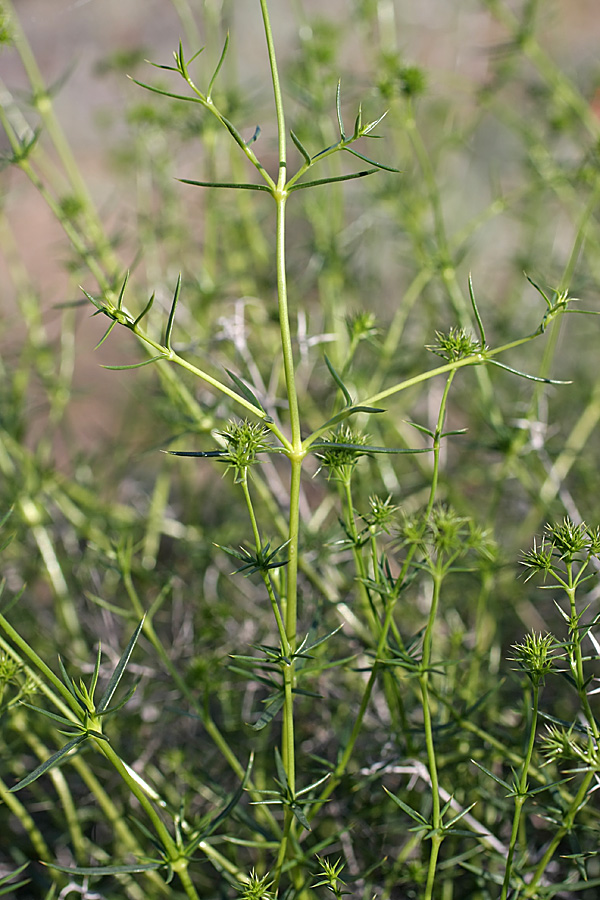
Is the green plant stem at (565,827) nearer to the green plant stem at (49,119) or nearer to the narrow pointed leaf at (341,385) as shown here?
the narrow pointed leaf at (341,385)

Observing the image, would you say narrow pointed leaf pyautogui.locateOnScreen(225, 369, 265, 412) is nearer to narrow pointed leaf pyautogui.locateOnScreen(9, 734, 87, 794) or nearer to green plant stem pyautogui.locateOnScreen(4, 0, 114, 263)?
narrow pointed leaf pyautogui.locateOnScreen(9, 734, 87, 794)

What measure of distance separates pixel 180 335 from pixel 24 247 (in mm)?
1872

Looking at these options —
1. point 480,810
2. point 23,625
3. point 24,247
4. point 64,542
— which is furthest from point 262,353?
point 24,247

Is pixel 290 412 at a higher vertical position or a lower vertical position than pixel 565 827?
higher

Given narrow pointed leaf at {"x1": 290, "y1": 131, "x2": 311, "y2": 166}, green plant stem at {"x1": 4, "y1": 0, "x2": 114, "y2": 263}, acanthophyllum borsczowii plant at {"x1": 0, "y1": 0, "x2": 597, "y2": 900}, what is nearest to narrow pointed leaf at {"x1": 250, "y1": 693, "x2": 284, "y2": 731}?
acanthophyllum borsczowii plant at {"x1": 0, "y1": 0, "x2": 597, "y2": 900}

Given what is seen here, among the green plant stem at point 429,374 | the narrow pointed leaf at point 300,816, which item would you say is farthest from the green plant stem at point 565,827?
the green plant stem at point 429,374

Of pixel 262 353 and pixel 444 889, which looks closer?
pixel 444 889

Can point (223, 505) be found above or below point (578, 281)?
below

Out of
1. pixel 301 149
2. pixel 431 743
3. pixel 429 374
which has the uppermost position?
pixel 301 149

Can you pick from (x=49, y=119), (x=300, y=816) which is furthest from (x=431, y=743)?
(x=49, y=119)

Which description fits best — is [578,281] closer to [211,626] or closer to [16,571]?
[211,626]

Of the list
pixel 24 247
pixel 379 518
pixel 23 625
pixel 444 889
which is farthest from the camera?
pixel 24 247

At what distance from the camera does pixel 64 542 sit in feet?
3.71

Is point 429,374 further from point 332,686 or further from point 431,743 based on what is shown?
point 332,686
